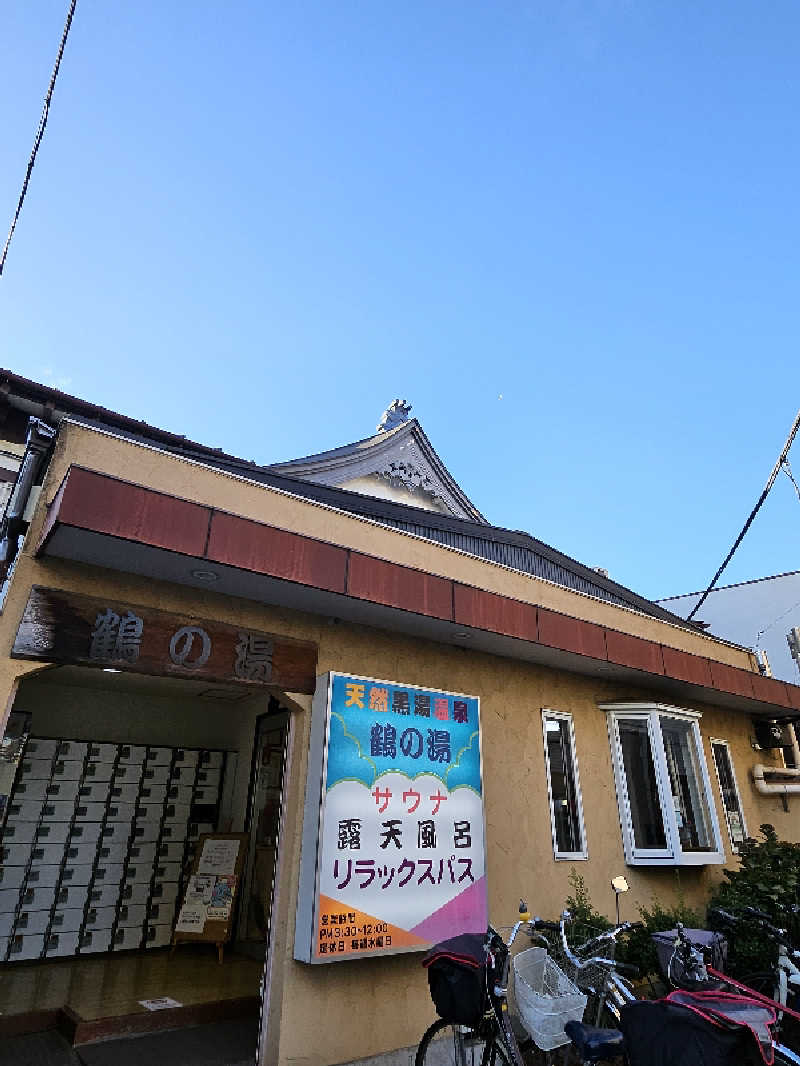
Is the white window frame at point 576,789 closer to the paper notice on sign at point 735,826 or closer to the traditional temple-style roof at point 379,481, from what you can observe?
the traditional temple-style roof at point 379,481

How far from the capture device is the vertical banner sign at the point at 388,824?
415cm

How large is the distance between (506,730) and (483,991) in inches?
101

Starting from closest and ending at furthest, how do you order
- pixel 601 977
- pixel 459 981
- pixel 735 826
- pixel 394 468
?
1. pixel 459 981
2. pixel 601 977
3. pixel 735 826
4. pixel 394 468

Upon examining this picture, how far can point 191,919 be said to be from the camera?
21.2 ft

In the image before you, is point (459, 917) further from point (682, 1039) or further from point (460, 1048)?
point (682, 1039)

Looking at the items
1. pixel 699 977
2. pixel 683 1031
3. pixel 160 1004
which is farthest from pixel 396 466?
pixel 683 1031

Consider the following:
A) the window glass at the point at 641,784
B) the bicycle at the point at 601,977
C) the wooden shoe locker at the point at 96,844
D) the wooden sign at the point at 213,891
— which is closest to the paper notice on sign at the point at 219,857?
the wooden sign at the point at 213,891

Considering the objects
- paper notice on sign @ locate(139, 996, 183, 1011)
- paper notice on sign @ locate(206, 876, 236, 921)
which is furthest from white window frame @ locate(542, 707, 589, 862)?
paper notice on sign @ locate(206, 876, 236, 921)

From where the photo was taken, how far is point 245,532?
4.00m

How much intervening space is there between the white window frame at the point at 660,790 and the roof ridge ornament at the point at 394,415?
30.7ft

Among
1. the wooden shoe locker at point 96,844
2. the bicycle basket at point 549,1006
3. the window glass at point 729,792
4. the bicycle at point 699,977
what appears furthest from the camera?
the window glass at point 729,792

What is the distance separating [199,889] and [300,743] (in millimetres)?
3390

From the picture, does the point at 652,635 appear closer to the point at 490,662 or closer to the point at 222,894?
the point at 490,662

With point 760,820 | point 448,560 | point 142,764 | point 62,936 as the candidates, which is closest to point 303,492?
point 448,560
